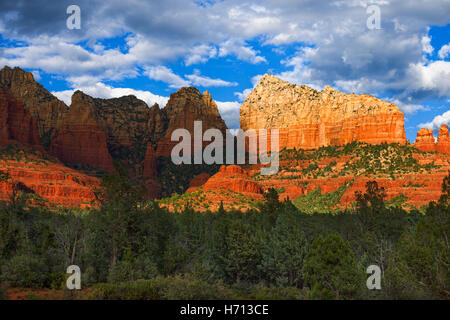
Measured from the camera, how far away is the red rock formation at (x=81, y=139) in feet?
545

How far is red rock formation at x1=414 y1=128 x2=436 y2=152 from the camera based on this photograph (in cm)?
12372

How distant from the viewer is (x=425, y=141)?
417 feet

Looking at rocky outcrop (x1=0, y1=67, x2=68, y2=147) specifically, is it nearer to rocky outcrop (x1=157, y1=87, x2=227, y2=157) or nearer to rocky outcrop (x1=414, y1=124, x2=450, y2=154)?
rocky outcrop (x1=157, y1=87, x2=227, y2=157)

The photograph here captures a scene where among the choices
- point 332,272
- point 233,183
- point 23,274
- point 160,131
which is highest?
point 160,131

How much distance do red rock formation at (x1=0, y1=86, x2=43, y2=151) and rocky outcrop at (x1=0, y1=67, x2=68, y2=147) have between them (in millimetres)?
36140

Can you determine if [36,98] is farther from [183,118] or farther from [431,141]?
[431,141]

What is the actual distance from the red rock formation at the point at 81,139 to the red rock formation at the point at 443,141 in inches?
4615

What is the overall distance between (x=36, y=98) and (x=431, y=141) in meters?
158

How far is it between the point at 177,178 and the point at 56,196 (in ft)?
213

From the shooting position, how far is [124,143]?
188 metres

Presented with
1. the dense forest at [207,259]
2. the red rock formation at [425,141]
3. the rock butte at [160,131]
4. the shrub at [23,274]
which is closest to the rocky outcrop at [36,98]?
the rock butte at [160,131]

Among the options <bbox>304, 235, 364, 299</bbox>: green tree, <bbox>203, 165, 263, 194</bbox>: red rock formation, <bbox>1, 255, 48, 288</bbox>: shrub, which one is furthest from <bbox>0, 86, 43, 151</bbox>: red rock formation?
<bbox>304, 235, 364, 299</bbox>: green tree

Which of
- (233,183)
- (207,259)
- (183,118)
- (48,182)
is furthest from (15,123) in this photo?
(207,259)
